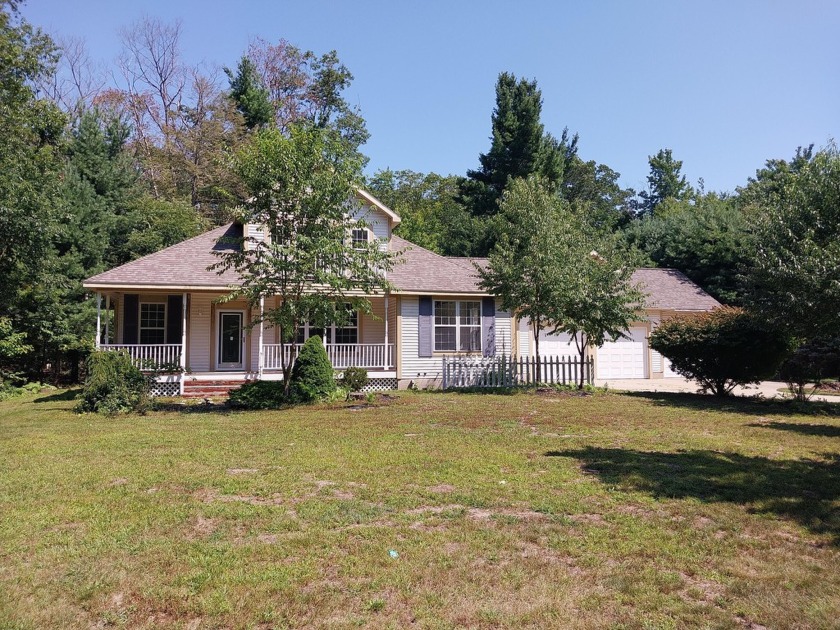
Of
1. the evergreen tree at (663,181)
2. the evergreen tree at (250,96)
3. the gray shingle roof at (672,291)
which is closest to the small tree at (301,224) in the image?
the gray shingle roof at (672,291)

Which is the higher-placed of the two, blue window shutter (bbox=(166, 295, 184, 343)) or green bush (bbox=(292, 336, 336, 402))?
blue window shutter (bbox=(166, 295, 184, 343))

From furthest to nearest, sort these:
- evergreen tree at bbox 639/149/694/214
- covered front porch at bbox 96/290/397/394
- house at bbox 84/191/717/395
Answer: evergreen tree at bbox 639/149/694/214 → covered front porch at bbox 96/290/397/394 → house at bbox 84/191/717/395

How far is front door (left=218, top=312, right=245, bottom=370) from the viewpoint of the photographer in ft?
62.0

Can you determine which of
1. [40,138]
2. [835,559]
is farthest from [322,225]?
[40,138]

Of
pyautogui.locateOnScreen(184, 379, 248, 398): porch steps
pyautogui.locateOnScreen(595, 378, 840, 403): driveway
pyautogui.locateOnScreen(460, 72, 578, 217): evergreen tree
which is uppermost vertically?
pyautogui.locateOnScreen(460, 72, 578, 217): evergreen tree

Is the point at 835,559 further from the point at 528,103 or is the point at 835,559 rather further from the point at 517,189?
the point at 528,103

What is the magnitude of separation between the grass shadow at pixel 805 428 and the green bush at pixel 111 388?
1252 centimetres

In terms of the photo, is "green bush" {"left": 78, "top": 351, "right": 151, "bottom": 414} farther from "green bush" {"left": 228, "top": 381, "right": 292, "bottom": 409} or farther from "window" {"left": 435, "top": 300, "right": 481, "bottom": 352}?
"window" {"left": 435, "top": 300, "right": 481, "bottom": 352}

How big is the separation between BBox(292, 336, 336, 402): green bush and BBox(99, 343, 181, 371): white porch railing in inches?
190

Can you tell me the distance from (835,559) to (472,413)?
8118 millimetres

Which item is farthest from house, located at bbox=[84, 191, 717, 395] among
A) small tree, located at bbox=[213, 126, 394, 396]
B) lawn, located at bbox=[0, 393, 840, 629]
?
lawn, located at bbox=[0, 393, 840, 629]

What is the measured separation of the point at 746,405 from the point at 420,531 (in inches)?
466

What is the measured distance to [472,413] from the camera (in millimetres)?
11984

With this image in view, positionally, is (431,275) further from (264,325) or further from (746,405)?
(746,405)
